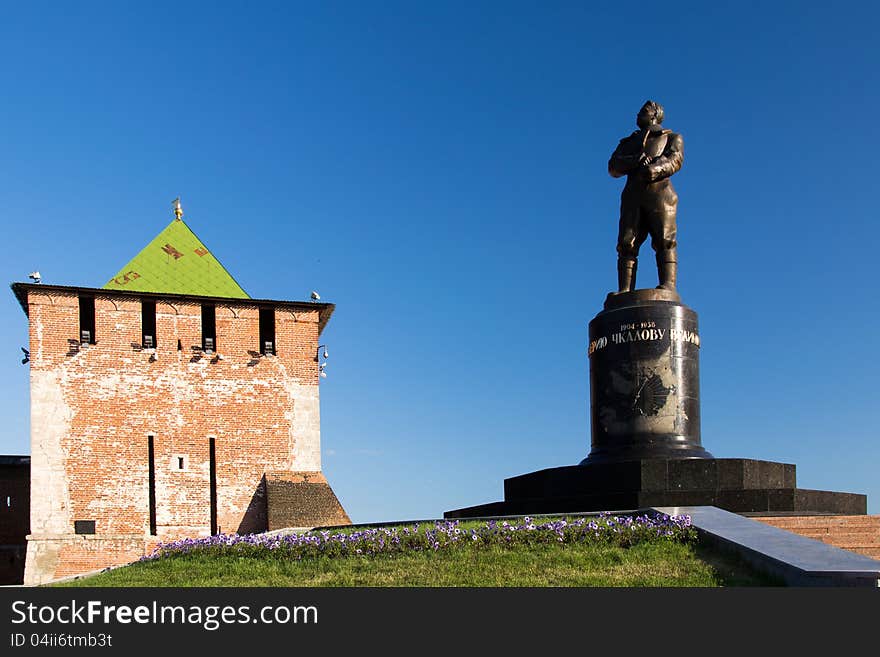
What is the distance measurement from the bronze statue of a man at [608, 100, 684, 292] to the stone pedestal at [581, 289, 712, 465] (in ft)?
2.63

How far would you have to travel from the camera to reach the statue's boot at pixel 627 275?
1292cm

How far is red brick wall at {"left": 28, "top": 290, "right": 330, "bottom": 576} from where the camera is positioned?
20.7m

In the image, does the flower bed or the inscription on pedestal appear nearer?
the flower bed

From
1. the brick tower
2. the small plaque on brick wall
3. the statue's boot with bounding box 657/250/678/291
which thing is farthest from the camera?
the brick tower

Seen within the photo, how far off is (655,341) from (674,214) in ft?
6.45

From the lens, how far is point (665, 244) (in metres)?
12.8

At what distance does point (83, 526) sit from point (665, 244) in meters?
13.5

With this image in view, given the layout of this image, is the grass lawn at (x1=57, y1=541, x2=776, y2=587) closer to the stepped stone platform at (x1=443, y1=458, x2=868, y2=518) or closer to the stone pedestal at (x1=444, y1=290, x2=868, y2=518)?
the stepped stone platform at (x1=443, y1=458, x2=868, y2=518)

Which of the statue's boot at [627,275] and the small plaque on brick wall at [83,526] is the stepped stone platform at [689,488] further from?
the small plaque on brick wall at [83,526]

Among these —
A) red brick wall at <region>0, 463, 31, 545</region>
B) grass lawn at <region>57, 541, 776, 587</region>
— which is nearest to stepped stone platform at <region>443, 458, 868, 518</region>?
grass lawn at <region>57, 541, 776, 587</region>

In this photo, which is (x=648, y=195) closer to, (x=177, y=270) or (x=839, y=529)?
(x=839, y=529)

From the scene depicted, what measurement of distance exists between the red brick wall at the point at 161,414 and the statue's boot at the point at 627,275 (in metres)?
11.2
